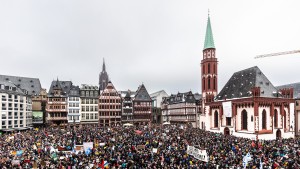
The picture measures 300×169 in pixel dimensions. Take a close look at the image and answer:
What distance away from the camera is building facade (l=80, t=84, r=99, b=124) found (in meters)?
82.8

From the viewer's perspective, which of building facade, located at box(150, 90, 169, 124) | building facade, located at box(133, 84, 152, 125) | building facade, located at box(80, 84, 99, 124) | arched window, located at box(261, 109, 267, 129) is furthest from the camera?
building facade, located at box(150, 90, 169, 124)

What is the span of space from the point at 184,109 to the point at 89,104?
113 feet

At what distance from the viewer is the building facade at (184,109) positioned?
3561 inches

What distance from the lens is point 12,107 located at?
2549 inches

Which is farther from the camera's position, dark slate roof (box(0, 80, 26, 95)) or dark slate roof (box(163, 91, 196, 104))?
dark slate roof (box(163, 91, 196, 104))

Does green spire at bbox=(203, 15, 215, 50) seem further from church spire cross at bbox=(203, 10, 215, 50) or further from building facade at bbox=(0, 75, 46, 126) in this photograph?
building facade at bbox=(0, 75, 46, 126)

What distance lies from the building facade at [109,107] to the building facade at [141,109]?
6.84 meters

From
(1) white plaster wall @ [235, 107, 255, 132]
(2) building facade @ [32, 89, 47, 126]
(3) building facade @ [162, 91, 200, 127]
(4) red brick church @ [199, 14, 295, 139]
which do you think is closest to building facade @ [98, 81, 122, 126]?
(2) building facade @ [32, 89, 47, 126]

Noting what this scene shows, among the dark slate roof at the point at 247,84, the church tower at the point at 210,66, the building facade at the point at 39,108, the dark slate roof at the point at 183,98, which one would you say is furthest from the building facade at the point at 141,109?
the dark slate roof at the point at 247,84

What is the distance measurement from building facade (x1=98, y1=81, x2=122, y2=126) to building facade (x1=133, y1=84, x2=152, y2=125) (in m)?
6.84

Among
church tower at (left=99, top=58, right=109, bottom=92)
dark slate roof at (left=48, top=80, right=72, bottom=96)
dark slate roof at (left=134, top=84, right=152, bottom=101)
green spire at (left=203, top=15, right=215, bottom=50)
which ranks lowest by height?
dark slate roof at (left=134, top=84, right=152, bottom=101)

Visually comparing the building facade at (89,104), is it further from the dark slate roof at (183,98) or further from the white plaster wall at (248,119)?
the white plaster wall at (248,119)

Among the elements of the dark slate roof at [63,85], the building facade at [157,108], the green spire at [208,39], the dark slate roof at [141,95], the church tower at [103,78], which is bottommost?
the building facade at [157,108]

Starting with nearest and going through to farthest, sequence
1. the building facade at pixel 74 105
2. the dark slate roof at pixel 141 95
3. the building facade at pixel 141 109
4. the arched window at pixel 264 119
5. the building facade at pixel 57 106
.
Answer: the arched window at pixel 264 119, the building facade at pixel 57 106, the building facade at pixel 74 105, the building facade at pixel 141 109, the dark slate roof at pixel 141 95
